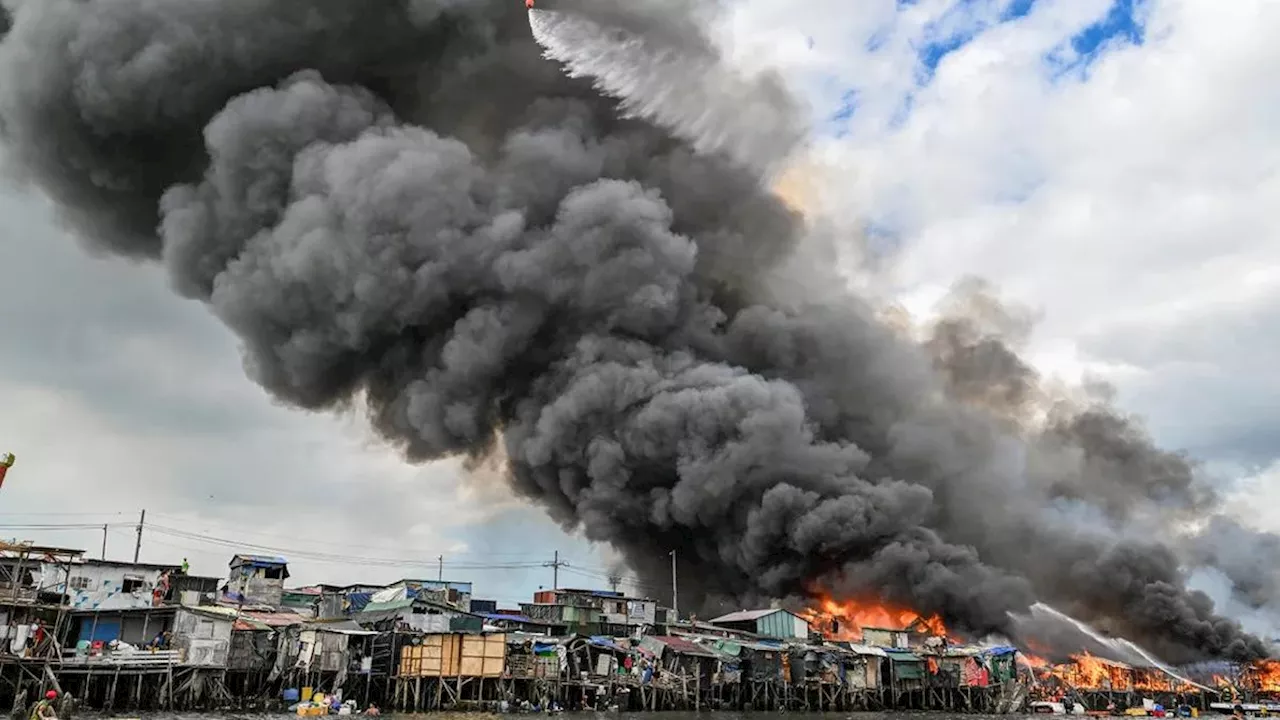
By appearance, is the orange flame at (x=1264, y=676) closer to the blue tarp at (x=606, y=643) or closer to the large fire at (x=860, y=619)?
the large fire at (x=860, y=619)

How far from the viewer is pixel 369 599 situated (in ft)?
160

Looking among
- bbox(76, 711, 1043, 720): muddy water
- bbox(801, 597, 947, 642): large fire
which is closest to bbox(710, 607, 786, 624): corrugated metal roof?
bbox(801, 597, 947, 642): large fire

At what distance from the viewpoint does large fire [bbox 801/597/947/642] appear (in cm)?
5259

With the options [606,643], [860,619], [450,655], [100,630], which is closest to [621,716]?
[606,643]

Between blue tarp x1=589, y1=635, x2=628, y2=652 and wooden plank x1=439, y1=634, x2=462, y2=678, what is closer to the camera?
wooden plank x1=439, y1=634, x2=462, y2=678

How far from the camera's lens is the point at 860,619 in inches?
2119

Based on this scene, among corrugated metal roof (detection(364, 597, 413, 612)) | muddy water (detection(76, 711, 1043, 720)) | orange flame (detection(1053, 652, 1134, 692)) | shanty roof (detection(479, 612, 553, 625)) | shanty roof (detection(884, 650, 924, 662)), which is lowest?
muddy water (detection(76, 711, 1043, 720))

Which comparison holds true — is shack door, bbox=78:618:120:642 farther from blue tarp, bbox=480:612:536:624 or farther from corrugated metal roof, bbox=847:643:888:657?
corrugated metal roof, bbox=847:643:888:657

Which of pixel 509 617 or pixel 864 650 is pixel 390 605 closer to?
pixel 509 617

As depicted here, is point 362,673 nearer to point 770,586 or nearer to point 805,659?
point 805,659

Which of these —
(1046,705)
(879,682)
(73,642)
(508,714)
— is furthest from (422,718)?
(1046,705)

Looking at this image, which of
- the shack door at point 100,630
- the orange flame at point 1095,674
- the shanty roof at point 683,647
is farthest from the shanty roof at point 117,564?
the orange flame at point 1095,674

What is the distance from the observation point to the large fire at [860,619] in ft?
173

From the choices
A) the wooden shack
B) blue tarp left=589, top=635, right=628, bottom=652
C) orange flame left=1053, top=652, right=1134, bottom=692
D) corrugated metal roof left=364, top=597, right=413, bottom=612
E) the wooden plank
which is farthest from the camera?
orange flame left=1053, top=652, right=1134, bottom=692
